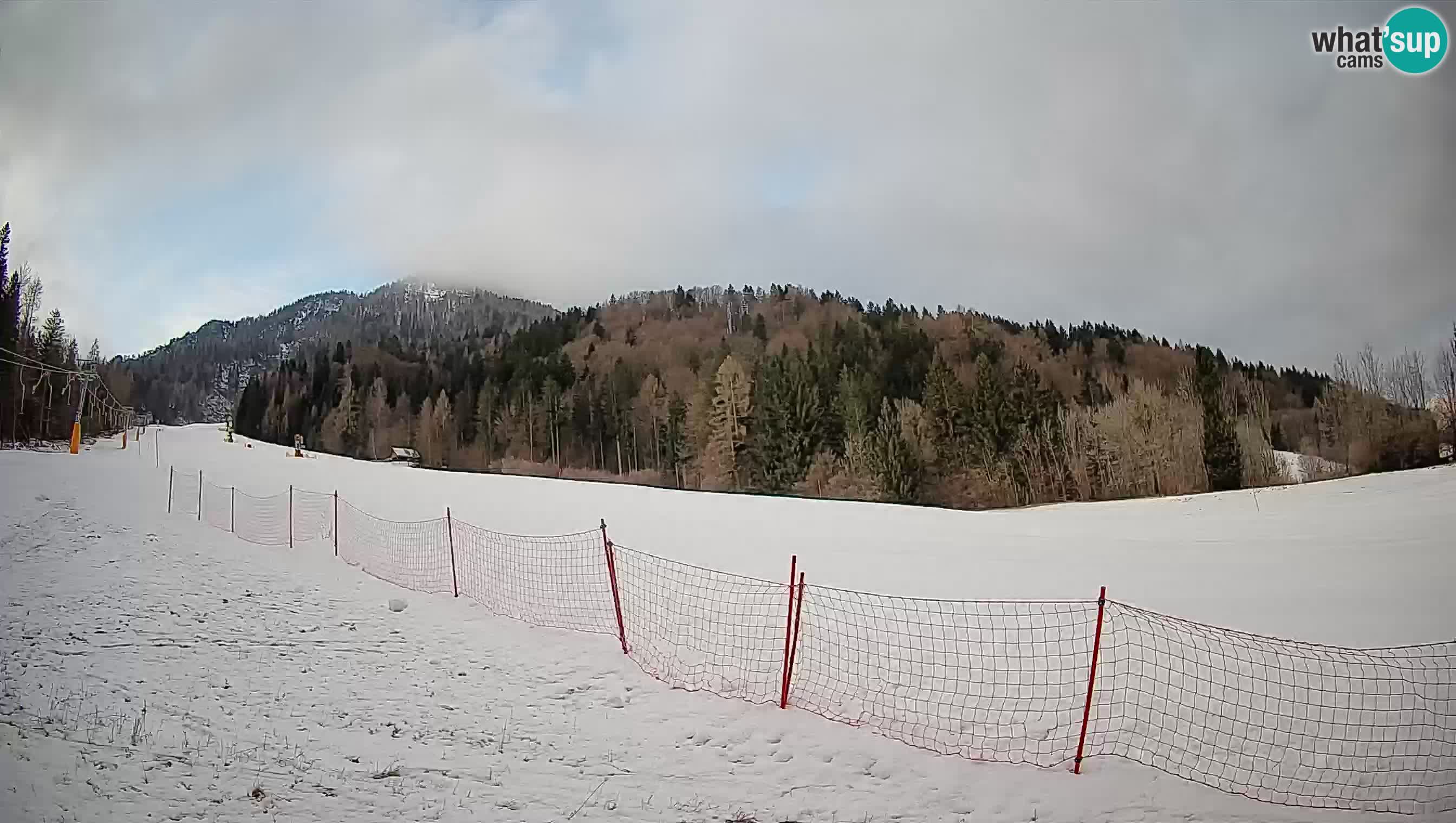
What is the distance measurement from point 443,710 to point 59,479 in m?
10.4

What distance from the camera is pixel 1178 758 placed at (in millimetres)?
5520

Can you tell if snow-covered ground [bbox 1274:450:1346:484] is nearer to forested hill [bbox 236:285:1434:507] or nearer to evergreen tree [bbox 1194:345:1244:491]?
forested hill [bbox 236:285:1434:507]

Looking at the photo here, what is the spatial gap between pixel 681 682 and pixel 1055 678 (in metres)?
3.58

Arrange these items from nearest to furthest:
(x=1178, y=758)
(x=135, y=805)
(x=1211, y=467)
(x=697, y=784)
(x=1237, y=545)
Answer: (x=135, y=805)
(x=697, y=784)
(x=1178, y=758)
(x=1237, y=545)
(x=1211, y=467)

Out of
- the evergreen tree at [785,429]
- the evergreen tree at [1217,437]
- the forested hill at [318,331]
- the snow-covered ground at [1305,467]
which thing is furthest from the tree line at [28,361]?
the forested hill at [318,331]

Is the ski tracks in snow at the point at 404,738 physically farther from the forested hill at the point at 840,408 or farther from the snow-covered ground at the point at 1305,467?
the snow-covered ground at the point at 1305,467

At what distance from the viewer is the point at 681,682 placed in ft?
23.4

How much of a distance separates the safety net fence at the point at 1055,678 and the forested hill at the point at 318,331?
248 feet

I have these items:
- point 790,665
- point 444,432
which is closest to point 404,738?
point 790,665

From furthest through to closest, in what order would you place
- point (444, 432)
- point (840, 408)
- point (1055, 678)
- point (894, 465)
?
point (444, 432) → point (840, 408) → point (894, 465) → point (1055, 678)

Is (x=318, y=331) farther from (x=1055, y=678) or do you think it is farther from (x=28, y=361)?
(x=1055, y=678)

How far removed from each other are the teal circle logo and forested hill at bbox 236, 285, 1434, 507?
13.5 meters

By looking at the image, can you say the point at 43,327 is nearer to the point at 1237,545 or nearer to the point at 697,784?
the point at 697,784

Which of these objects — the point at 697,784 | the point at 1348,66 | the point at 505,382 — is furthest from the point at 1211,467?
the point at 505,382
